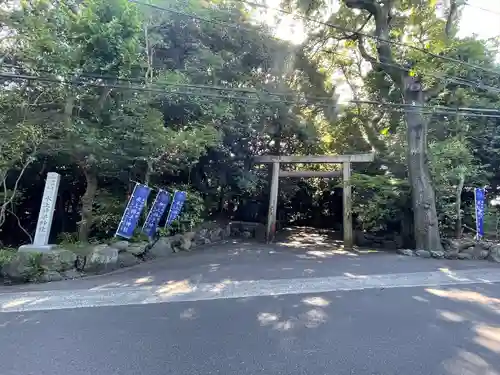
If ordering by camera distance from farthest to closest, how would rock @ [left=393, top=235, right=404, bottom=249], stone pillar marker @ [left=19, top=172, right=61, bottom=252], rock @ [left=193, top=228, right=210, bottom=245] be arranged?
rock @ [left=393, top=235, right=404, bottom=249] → rock @ [left=193, top=228, right=210, bottom=245] → stone pillar marker @ [left=19, top=172, right=61, bottom=252]

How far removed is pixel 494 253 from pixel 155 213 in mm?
8932

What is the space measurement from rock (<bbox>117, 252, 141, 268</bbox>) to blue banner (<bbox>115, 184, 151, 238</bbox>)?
0.52 metres

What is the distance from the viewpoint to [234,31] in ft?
35.2

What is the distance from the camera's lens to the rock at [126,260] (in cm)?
728

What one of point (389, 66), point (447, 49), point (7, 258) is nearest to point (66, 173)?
point (7, 258)

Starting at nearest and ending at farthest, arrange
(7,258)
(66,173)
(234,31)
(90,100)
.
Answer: (7,258), (90,100), (66,173), (234,31)

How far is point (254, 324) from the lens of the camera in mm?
3977

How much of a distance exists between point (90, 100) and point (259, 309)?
5582 millimetres

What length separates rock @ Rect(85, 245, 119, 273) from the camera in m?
6.63

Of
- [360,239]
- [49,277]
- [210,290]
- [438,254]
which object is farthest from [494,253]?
[49,277]

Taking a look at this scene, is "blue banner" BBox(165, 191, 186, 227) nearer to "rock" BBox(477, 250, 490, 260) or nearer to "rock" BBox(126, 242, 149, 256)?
"rock" BBox(126, 242, 149, 256)

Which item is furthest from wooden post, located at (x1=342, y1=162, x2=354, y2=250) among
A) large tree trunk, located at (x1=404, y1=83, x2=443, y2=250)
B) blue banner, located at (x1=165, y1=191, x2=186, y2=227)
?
blue banner, located at (x1=165, y1=191, x2=186, y2=227)

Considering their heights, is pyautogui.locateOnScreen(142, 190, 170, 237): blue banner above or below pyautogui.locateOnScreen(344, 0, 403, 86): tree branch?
below

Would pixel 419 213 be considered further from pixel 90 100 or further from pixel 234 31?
pixel 90 100
